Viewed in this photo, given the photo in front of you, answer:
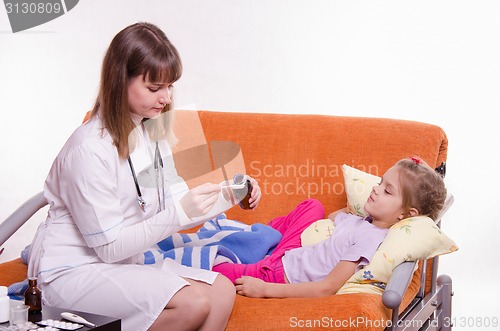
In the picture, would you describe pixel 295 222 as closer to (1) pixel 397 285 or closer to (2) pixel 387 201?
(2) pixel 387 201

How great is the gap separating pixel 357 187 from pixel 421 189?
26 cm

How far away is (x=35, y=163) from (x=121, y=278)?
2.40 meters

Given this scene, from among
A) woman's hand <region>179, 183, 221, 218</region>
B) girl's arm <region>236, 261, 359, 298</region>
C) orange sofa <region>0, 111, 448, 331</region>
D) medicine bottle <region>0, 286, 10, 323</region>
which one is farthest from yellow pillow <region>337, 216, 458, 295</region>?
medicine bottle <region>0, 286, 10, 323</region>

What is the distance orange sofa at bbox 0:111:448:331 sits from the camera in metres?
2.60

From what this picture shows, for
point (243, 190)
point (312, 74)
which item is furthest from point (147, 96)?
point (312, 74)

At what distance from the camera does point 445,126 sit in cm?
344

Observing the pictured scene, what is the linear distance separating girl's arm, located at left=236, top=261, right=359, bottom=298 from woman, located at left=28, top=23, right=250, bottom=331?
0.12 meters

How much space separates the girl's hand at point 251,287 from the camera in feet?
7.29

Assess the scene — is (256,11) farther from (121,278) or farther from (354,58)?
(121,278)

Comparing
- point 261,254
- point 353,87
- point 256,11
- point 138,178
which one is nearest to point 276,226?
point 261,254

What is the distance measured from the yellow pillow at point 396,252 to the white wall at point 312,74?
1.08m

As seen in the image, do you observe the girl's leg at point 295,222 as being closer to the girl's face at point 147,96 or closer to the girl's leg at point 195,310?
the girl's leg at point 195,310

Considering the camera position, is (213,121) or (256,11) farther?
(256,11)

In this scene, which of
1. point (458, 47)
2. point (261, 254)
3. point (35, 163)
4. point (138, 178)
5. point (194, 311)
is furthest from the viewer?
point (35, 163)
